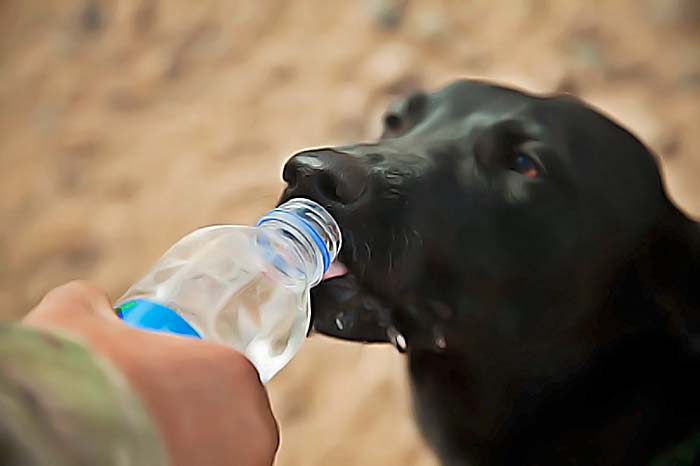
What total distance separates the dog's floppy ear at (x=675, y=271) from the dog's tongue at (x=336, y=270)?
1.19 feet

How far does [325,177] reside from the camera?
2.82 feet

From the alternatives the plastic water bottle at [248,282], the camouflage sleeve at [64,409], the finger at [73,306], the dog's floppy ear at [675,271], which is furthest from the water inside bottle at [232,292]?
the dog's floppy ear at [675,271]

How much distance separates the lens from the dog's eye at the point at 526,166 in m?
1.02

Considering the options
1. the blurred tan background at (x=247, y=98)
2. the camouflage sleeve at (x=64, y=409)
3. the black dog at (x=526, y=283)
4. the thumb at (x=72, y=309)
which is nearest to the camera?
the camouflage sleeve at (x=64, y=409)

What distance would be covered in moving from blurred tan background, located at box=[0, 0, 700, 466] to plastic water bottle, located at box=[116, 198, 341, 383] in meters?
0.81

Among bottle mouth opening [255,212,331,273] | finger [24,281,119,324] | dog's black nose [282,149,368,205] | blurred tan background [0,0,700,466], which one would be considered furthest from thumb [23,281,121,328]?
blurred tan background [0,0,700,466]

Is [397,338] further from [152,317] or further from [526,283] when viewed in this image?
[152,317]

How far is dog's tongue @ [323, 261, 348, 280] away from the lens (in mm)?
903

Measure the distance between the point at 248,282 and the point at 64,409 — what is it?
331 millimetres

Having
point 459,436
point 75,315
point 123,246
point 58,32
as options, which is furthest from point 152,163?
point 75,315

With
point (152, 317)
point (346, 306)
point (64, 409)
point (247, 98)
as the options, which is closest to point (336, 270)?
point (346, 306)

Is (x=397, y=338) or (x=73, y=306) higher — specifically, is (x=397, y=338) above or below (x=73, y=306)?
below

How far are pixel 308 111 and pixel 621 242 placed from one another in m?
0.98

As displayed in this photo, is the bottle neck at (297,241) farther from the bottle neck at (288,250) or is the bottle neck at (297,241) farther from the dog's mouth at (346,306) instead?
the dog's mouth at (346,306)
